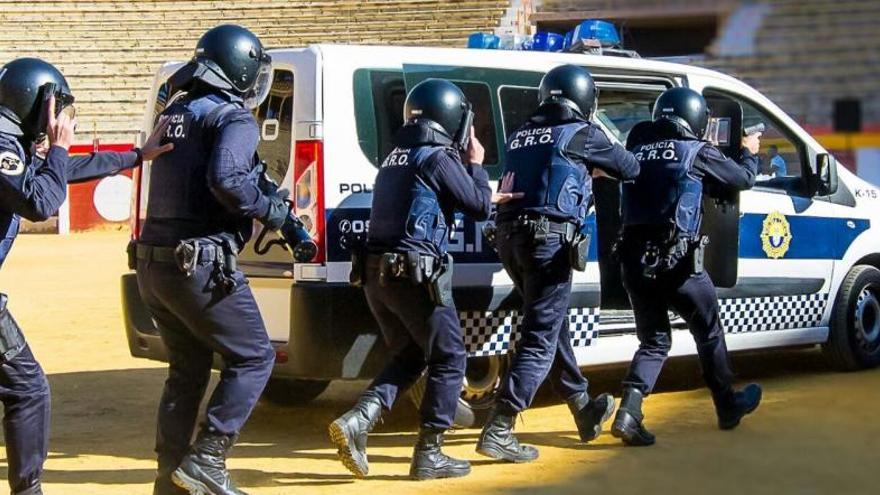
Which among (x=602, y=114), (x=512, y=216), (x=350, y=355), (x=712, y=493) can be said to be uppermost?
(x=602, y=114)

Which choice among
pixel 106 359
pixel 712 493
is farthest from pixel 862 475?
pixel 106 359

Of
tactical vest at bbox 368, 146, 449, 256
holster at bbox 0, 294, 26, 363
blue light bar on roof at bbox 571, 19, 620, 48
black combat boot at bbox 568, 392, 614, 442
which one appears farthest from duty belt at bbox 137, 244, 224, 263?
blue light bar on roof at bbox 571, 19, 620, 48

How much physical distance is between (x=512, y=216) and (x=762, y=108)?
229 cm

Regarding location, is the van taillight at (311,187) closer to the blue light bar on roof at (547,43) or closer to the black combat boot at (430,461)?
the black combat boot at (430,461)

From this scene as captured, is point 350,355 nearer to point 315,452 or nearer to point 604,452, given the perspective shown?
point 315,452

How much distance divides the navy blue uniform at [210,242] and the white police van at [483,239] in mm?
909

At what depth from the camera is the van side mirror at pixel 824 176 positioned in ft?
24.7

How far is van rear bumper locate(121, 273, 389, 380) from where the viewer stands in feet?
19.4

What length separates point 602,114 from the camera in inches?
280

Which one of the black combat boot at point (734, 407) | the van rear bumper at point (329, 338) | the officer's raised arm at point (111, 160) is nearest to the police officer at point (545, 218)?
the van rear bumper at point (329, 338)

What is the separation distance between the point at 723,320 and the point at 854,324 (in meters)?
1.22

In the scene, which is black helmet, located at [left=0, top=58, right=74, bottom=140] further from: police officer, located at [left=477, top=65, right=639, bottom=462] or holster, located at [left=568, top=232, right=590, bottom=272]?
holster, located at [left=568, top=232, right=590, bottom=272]

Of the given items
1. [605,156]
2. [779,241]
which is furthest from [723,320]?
[605,156]

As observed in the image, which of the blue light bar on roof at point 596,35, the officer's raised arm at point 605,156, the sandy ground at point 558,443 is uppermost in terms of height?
the blue light bar on roof at point 596,35
